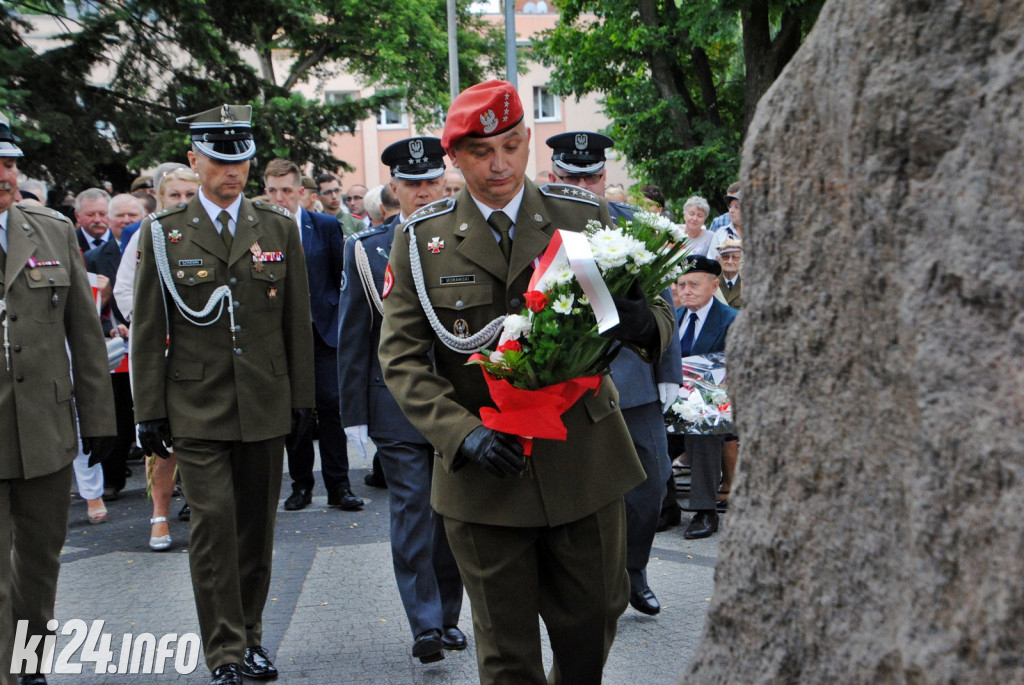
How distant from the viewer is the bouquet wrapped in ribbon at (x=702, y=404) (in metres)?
7.52

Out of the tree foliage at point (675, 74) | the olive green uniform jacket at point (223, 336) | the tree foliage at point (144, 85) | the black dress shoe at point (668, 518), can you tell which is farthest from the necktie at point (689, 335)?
the tree foliage at point (675, 74)

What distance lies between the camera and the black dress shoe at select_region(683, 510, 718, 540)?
296 inches

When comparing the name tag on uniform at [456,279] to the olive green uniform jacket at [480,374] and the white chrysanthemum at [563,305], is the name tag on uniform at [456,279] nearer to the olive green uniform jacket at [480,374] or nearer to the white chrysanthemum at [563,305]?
the olive green uniform jacket at [480,374]

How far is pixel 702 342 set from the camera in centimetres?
787

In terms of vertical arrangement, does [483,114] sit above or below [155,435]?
above

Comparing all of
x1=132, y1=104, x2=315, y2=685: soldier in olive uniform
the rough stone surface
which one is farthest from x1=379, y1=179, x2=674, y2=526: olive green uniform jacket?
x1=132, y1=104, x2=315, y2=685: soldier in olive uniform

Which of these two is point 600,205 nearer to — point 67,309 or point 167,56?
point 67,309

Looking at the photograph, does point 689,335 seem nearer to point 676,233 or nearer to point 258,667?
point 258,667

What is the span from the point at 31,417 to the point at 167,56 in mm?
14153

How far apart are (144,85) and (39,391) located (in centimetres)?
1396

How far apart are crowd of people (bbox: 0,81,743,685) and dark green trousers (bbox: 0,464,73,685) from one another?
1 cm

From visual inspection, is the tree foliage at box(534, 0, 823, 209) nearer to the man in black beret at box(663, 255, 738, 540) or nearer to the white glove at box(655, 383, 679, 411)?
the man in black beret at box(663, 255, 738, 540)

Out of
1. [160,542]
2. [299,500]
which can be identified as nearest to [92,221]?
Result: [299,500]

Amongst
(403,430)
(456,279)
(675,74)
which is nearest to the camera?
(456,279)
